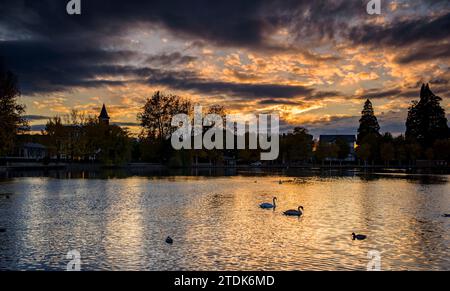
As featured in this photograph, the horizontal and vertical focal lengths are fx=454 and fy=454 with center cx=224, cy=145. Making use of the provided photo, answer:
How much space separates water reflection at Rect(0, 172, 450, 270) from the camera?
14461mm

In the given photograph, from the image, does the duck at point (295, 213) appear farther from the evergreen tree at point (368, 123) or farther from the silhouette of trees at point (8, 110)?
the evergreen tree at point (368, 123)

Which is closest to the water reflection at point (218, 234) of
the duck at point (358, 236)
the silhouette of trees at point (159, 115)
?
the duck at point (358, 236)

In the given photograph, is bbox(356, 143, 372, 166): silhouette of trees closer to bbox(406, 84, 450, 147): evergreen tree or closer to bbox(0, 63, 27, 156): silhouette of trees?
bbox(406, 84, 450, 147): evergreen tree

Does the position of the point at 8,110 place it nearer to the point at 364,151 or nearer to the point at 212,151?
the point at 212,151

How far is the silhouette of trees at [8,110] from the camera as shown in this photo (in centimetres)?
4513

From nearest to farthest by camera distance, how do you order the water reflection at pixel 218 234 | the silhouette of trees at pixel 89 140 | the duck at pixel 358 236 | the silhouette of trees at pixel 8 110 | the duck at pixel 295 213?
the water reflection at pixel 218 234, the duck at pixel 358 236, the duck at pixel 295 213, the silhouette of trees at pixel 8 110, the silhouette of trees at pixel 89 140

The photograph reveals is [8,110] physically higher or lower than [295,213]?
higher

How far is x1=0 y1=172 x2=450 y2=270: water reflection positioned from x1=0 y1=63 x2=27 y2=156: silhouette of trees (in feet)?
51.9

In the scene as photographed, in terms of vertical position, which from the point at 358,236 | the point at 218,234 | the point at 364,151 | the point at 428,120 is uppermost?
the point at 428,120

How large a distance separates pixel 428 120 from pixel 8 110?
4876 inches

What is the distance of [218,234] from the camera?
750 inches

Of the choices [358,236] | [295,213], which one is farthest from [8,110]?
A: [358,236]

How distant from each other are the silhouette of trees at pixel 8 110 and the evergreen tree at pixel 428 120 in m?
117

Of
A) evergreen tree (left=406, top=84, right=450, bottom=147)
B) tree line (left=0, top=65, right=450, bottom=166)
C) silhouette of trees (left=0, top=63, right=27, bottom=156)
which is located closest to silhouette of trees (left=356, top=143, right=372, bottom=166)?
tree line (left=0, top=65, right=450, bottom=166)
